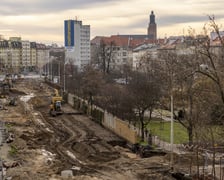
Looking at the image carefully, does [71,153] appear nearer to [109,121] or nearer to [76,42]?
[109,121]

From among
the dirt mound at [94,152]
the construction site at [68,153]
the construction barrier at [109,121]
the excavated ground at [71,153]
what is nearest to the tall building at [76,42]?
the construction barrier at [109,121]

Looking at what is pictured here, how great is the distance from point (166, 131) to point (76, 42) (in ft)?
481

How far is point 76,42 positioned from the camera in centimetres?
18475

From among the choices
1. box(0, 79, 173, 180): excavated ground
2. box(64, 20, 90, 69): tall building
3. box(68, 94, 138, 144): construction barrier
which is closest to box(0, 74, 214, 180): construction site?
box(0, 79, 173, 180): excavated ground

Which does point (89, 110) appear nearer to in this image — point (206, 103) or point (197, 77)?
point (197, 77)

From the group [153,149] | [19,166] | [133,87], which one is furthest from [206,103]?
[19,166]

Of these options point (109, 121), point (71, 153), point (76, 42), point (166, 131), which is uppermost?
point (76, 42)

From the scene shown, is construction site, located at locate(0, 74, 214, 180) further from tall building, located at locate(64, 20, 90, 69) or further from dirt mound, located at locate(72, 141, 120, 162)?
tall building, located at locate(64, 20, 90, 69)

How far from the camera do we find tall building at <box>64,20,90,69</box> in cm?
18062

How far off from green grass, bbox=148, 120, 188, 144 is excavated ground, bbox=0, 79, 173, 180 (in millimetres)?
3907

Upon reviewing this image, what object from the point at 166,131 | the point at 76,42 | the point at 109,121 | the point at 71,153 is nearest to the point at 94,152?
the point at 71,153

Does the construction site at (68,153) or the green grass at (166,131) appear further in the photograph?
the green grass at (166,131)

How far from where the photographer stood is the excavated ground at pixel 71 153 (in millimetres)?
26197

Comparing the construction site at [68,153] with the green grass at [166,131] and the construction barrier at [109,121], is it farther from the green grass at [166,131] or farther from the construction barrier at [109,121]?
the green grass at [166,131]
